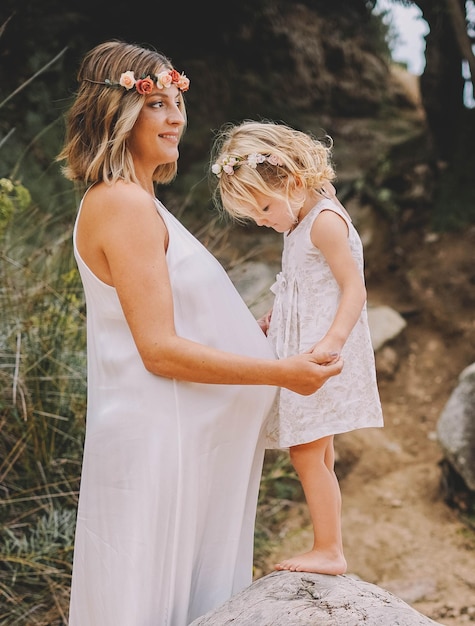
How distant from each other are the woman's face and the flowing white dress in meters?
0.16

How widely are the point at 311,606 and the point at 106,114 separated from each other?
4.50 feet

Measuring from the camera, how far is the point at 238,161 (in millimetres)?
2295

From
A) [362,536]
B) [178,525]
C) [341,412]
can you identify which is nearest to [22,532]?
[178,525]

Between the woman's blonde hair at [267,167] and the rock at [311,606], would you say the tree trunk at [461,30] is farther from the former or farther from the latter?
the rock at [311,606]

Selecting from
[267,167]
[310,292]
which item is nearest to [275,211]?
[267,167]

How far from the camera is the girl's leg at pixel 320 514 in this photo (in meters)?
2.21

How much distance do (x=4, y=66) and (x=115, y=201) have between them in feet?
11.8

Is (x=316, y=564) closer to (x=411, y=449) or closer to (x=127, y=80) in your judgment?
(x=127, y=80)

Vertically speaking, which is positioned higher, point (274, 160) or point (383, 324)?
point (274, 160)

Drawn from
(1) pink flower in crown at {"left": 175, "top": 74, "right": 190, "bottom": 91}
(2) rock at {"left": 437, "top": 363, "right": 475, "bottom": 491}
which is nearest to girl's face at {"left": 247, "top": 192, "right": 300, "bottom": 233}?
(1) pink flower in crown at {"left": 175, "top": 74, "right": 190, "bottom": 91}

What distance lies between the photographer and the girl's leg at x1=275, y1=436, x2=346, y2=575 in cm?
221

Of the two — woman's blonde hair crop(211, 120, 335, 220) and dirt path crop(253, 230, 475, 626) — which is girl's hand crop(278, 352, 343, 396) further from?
dirt path crop(253, 230, 475, 626)

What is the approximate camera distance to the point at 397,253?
6625 mm

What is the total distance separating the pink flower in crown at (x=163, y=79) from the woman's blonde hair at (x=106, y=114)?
3 cm
